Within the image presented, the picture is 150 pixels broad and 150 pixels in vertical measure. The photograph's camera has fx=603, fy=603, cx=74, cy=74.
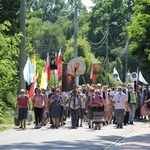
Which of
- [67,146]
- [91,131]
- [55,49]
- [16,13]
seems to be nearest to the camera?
[67,146]

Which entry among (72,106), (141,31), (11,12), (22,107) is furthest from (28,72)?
(11,12)

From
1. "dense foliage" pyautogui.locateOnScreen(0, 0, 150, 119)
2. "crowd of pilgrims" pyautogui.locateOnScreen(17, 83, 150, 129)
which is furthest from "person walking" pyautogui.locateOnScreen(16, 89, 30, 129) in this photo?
"dense foliage" pyautogui.locateOnScreen(0, 0, 150, 119)

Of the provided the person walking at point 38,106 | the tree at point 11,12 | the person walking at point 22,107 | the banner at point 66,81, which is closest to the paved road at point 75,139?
the person walking at point 38,106

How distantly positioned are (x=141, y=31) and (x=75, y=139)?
861 centimetres

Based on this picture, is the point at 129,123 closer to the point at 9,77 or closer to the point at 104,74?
the point at 9,77

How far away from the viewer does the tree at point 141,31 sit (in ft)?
84.7

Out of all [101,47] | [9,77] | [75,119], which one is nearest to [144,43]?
[75,119]

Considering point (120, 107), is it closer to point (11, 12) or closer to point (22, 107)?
point (22, 107)

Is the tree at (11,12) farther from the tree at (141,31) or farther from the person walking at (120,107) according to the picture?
the person walking at (120,107)

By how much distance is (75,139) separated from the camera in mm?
19641

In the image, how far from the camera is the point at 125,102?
25578mm

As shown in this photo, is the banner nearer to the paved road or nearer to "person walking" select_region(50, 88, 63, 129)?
"person walking" select_region(50, 88, 63, 129)

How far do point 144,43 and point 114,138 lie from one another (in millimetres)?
7769

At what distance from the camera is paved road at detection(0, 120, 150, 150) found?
56.8 ft
